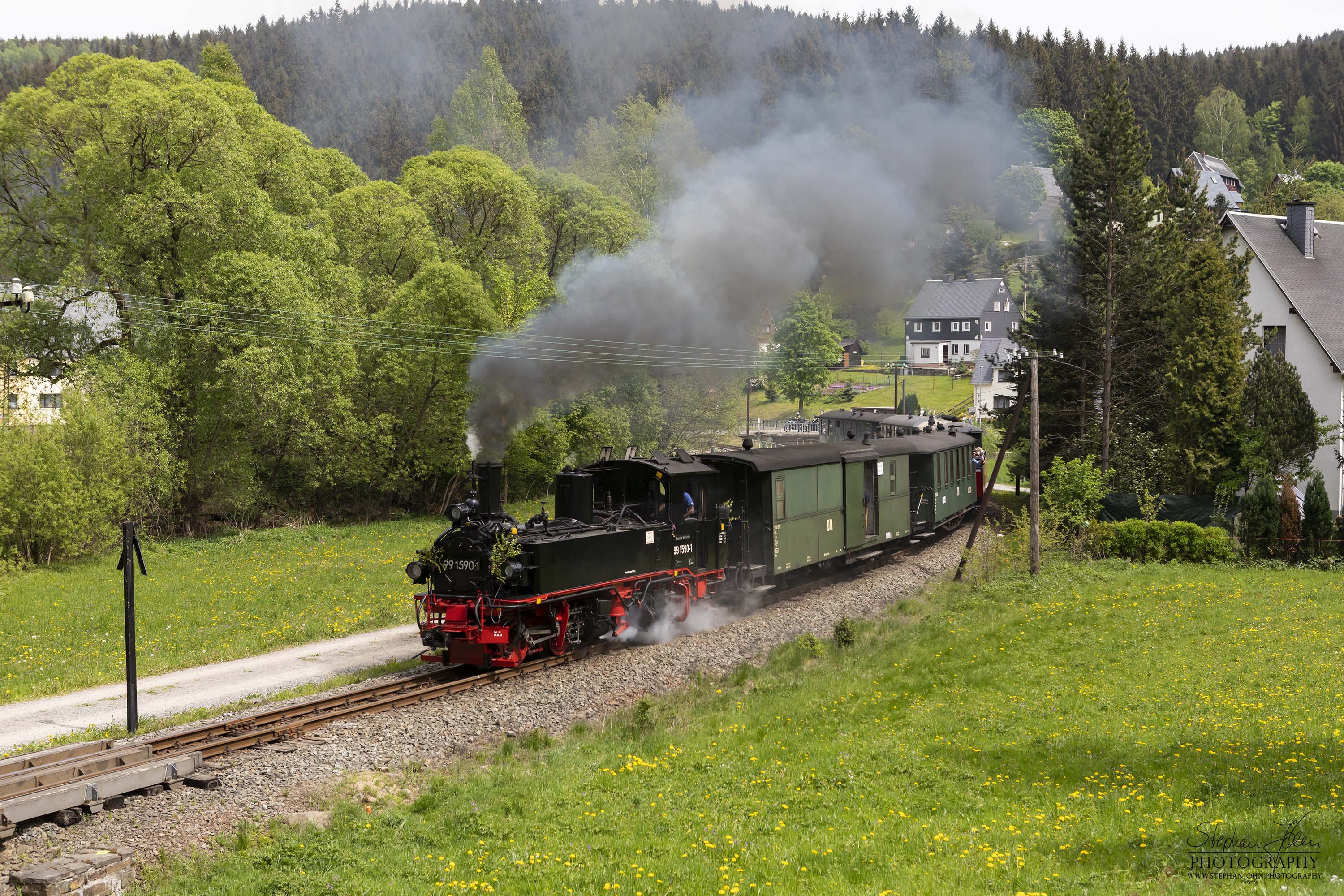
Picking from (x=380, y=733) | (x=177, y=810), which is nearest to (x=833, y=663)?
(x=380, y=733)

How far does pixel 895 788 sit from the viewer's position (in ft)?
35.8

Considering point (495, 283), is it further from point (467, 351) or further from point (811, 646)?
point (811, 646)

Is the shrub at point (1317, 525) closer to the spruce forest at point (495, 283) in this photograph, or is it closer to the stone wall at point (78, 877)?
the spruce forest at point (495, 283)

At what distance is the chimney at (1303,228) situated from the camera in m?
43.2

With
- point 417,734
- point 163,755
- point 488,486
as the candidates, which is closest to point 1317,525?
point 488,486

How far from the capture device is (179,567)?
28984 millimetres

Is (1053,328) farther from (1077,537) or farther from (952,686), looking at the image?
(952,686)

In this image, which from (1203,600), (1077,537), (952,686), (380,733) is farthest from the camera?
(1077,537)

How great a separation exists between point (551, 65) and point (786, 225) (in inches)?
3886

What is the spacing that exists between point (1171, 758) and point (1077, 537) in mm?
19225

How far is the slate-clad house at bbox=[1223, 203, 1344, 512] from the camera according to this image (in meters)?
38.2

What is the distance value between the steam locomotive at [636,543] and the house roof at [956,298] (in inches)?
2084

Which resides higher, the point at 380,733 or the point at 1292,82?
the point at 1292,82

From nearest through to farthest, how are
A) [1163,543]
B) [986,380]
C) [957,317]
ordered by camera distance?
[1163,543], [986,380], [957,317]
